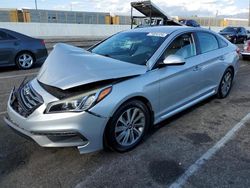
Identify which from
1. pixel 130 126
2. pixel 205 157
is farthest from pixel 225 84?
pixel 130 126

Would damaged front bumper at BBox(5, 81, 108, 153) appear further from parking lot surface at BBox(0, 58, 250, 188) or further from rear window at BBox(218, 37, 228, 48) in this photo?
rear window at BBox(218, 37, 228, 48)

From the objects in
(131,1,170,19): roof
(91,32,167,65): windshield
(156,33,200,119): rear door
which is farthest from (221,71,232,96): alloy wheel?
(131,1,170,19): roof

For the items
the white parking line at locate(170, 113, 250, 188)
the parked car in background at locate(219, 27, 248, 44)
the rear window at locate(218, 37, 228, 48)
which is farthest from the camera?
the parked car in background at locate(219, 27, 248, 44)

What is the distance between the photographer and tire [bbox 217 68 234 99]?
5.78 meters

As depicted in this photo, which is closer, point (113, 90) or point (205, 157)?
point (113, 90)

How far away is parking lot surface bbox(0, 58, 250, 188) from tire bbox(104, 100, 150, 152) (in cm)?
13

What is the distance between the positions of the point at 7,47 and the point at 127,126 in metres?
6.70

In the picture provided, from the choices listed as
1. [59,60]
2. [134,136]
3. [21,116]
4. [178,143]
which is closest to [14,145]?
[21,116]

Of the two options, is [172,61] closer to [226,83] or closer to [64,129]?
[64,129]

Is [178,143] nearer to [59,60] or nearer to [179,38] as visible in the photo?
[179,38]

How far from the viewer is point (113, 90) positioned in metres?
3.27

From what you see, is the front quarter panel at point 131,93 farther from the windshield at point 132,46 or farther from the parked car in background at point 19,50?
the parked car in background at point 19,50

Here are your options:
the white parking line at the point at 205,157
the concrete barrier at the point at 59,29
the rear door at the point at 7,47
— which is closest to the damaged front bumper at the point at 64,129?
the white parking line at the point at 205,157

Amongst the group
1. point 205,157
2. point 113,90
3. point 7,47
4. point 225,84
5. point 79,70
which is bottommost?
point 205,157
